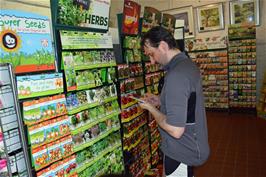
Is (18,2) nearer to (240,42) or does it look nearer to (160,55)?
(160,55)

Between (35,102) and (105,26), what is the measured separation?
1.24 metres

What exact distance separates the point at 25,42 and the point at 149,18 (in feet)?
7.96

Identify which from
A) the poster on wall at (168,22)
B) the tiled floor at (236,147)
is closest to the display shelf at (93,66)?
the poster on wall at (168,22)

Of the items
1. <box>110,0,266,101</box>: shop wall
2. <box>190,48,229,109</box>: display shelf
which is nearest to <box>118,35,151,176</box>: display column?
<box>190,48,229,109</box>: display shelf

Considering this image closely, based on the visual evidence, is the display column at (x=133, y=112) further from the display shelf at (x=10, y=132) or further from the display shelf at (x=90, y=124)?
the display shelf at (x=10, y=132)

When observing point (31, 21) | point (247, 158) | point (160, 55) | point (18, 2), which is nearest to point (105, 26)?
point (160, 55)

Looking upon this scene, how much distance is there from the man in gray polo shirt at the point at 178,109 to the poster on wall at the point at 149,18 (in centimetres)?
157

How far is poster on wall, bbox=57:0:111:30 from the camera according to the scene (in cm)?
207

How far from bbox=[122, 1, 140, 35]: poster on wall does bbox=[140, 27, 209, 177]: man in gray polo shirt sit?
1023 mm

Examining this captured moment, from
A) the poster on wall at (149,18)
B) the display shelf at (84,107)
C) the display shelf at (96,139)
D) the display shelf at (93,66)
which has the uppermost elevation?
the poster on wall at (149,18)

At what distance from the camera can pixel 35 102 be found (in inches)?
69.3

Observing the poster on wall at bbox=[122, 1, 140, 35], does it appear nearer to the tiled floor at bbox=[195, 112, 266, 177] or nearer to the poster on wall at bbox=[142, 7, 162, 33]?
the poster on wall at bbox=[142, 7, 162, 33]

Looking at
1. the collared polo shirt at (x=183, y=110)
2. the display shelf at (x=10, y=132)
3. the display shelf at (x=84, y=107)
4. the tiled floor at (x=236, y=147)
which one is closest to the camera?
the display shelf at (x=10, y=132)

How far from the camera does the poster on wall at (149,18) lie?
3.67m
